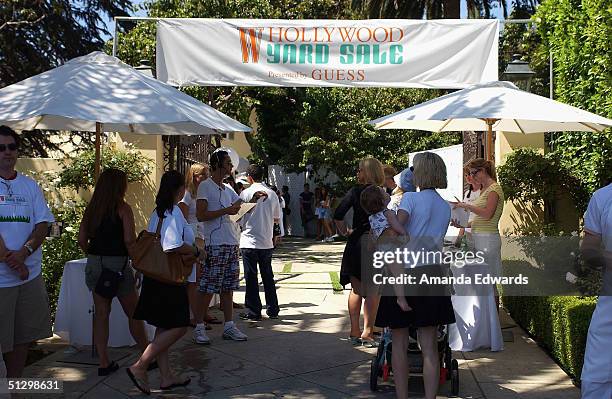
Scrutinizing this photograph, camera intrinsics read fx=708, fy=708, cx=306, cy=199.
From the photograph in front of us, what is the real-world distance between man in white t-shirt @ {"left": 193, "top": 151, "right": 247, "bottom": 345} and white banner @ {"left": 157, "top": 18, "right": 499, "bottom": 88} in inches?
92.1

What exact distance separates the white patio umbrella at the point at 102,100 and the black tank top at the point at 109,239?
832 mm

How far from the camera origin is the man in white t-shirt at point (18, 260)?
477 cm

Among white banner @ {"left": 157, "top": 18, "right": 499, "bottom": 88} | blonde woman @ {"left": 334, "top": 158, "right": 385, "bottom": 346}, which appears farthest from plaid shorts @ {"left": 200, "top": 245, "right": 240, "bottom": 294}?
white banner @ {"left": 157, "top": 18, "right": 499, "bottom": 88}

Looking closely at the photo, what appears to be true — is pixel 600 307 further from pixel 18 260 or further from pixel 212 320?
pixel 212 320

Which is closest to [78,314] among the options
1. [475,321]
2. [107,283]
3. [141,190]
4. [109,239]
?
[107,283]

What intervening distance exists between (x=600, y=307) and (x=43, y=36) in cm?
1858

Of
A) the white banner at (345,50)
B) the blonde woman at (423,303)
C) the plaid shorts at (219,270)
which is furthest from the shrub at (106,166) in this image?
the blonde woman at (423,303)

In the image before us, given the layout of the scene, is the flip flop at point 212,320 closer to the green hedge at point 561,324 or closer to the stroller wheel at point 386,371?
the stroller wheel at point 386,371

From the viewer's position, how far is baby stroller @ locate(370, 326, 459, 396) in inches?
217

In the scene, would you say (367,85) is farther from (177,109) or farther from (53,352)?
(53,352)

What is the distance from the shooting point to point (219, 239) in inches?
288

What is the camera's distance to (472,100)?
23.6ft

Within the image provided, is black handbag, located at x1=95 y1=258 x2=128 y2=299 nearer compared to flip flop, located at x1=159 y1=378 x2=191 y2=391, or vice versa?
flip flop, located at x1=159 y1=378 x2=191 y2=391

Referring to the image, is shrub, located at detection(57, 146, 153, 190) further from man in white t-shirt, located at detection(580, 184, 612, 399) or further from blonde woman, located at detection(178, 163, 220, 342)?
man in white t-shirt, located at detection(580, 184, 612, 399)
